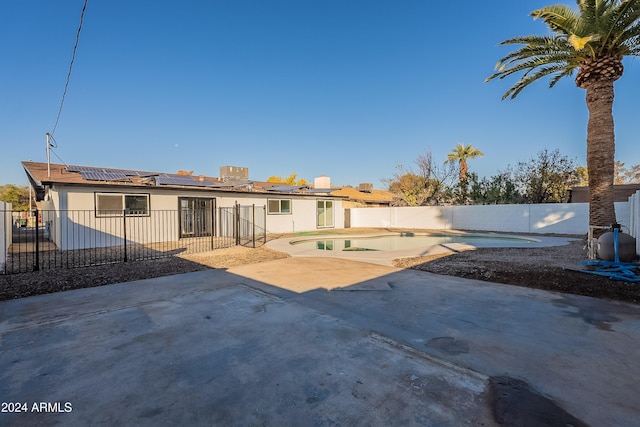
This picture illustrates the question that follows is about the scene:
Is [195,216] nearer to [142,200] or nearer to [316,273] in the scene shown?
[142,200]

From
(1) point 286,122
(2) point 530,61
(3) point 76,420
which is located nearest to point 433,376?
(3) point 76,420

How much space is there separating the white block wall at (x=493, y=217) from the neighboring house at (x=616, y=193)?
8.19ft

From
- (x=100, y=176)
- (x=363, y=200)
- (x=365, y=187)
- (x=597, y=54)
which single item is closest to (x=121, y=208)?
(x=100, y=176)

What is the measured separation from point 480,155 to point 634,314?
89.4ft

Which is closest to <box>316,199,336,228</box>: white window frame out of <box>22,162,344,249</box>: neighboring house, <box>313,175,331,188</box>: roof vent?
<box>22,162,344,249</box>: neighboring house

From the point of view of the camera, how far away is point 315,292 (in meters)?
5.27

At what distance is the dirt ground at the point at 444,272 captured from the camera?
525cm

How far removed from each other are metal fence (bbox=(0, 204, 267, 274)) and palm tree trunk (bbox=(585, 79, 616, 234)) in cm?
1060

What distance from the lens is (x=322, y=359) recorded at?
2852 mm

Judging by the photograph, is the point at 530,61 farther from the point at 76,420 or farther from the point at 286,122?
the point at 286,122

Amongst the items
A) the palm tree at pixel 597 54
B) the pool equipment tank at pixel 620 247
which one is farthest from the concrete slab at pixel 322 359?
the palm tree at pixel 597 54

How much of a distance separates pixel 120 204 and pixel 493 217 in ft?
68.5

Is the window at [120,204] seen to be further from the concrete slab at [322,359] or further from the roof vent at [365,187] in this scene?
the roof vent at [365,187]

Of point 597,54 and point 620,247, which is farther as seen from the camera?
point 597,54
